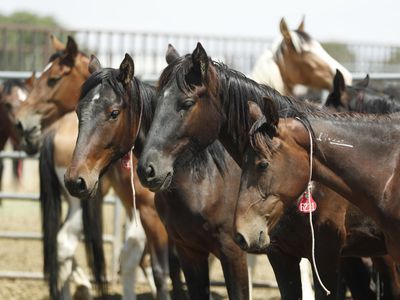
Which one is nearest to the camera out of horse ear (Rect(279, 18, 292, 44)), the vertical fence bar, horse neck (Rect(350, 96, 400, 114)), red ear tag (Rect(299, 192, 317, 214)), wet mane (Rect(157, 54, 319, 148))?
red ear tag (Rect(299, 192, 317, 214))

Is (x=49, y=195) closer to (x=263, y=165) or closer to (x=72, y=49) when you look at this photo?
(x=72, y=49)

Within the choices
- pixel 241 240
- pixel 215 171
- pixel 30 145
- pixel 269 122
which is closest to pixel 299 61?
pixel 30 145

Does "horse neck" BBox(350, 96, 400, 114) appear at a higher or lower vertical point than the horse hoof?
higher

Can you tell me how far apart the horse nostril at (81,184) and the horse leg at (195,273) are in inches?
29.0

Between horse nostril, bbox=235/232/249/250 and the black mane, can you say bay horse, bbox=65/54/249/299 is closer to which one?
the black mane

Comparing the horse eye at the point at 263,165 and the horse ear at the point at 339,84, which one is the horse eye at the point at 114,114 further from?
the horse ear at the point at 339,84

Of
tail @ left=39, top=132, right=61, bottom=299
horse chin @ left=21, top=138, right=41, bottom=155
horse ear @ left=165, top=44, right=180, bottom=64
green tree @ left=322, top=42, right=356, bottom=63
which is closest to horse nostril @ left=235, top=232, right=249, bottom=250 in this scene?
horse ear @ left=165, top=44, right=180, bottom=64

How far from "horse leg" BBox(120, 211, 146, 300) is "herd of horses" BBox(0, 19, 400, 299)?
0.01m

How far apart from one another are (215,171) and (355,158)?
1307mm

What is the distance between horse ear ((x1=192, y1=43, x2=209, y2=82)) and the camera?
5.03 meters

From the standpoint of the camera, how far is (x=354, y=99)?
679cm

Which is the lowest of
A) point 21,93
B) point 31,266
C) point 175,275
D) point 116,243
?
point 31,266

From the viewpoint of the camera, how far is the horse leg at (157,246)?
6.65m

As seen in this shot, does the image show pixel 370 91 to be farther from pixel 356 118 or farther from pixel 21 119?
pixel 21 119
